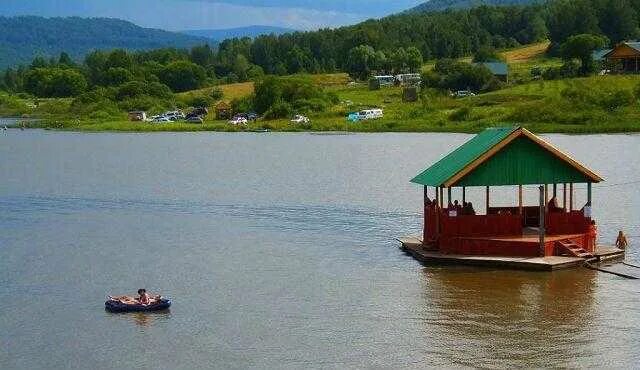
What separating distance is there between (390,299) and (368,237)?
1379 cm

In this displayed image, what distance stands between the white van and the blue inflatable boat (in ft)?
339

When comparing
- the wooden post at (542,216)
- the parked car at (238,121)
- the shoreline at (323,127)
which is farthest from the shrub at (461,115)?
the wooden post at (542,216)

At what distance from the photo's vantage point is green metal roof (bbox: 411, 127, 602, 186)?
39.8 meters

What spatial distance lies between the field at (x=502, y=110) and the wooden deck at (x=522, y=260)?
76134 millimetres

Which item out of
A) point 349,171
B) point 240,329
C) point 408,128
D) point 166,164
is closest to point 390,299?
point 240,329

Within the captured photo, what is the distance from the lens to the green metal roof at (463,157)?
4019cm

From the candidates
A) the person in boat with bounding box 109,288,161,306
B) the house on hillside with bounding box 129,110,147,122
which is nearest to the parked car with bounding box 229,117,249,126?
the house on hillside with bounding box 129,110,147,122

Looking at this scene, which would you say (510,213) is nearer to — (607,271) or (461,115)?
(607,271)

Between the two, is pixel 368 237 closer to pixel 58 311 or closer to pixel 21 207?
pixel 58 311

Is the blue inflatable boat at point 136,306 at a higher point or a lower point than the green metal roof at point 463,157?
lower

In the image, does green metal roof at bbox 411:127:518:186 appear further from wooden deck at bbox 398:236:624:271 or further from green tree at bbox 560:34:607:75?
green tree at bbox 560:34:607:75

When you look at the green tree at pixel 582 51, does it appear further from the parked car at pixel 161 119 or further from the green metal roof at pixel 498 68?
the parked car at pixel 161 119

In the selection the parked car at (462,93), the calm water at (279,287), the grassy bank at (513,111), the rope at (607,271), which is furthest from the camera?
the parked car at (462,93)

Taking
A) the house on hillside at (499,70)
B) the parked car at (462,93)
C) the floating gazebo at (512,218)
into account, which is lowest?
the floating gazebo at (512,218)
